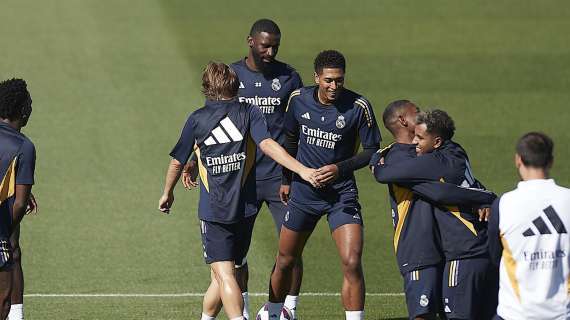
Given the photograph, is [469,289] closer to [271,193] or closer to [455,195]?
[455,195]

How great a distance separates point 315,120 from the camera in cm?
1063

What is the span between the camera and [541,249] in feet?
24.0

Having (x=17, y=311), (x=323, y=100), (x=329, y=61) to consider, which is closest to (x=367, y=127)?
(x=323, y=100)

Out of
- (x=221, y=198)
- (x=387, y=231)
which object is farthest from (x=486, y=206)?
(x=387, y=231)

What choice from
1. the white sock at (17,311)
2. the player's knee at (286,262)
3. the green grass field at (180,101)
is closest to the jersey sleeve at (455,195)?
the player's knee at (286,262)

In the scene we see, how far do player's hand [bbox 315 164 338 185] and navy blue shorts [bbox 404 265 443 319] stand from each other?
131 cm

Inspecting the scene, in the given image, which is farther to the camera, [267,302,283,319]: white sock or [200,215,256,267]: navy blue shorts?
[267,302,283,319]: white sock

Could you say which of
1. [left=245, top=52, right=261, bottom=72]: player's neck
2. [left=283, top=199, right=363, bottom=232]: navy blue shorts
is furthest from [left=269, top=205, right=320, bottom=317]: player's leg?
[left=245, top=52, right=261, bottom=72]: player's neck

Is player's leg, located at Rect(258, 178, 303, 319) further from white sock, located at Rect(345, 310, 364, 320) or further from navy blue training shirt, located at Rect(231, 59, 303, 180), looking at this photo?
white sock, located at Rect(345, 310, 364, 320)

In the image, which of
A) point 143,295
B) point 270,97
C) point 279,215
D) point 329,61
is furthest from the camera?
point 143,295

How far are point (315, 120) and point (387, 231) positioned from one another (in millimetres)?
5399

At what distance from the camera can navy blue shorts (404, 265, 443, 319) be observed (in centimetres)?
908

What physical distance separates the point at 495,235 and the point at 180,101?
14352 mm

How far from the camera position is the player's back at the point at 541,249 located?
7.30m
